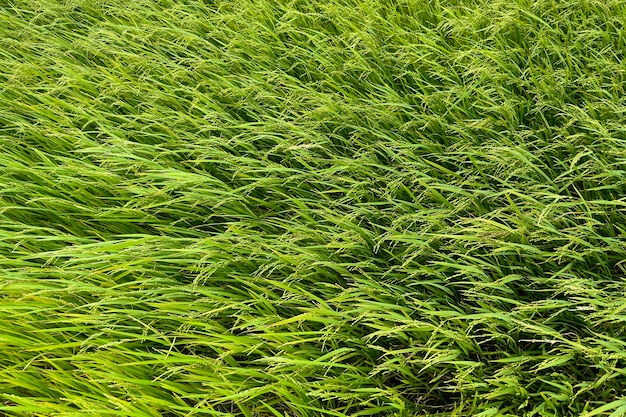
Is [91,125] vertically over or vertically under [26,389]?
over

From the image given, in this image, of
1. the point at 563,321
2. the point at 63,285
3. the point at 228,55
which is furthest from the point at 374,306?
the point at 228,55

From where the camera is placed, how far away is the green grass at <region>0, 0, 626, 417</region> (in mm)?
1366

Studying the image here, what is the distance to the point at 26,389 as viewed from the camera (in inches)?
57.6

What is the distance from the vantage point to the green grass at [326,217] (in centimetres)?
137

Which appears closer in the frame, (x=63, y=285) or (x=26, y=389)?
(x=26, y=389)

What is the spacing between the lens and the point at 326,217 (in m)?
1.68

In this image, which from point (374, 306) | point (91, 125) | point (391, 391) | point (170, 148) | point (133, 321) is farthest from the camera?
point (91, 125)

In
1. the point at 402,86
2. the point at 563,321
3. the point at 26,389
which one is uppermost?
the point at 402,86

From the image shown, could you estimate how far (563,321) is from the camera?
1.41 m

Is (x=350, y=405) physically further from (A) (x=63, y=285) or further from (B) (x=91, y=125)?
(B) (x=91, y=125)

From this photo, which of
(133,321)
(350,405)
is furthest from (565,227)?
(133,321)

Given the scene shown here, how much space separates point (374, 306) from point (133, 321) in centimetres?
65

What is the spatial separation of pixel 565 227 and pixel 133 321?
1.20m

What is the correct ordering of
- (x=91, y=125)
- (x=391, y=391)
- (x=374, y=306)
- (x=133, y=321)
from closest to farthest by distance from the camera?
(x=391, y=391) → (x=374, y=306) → (x=133, y=321) → (x=91, y=125)
